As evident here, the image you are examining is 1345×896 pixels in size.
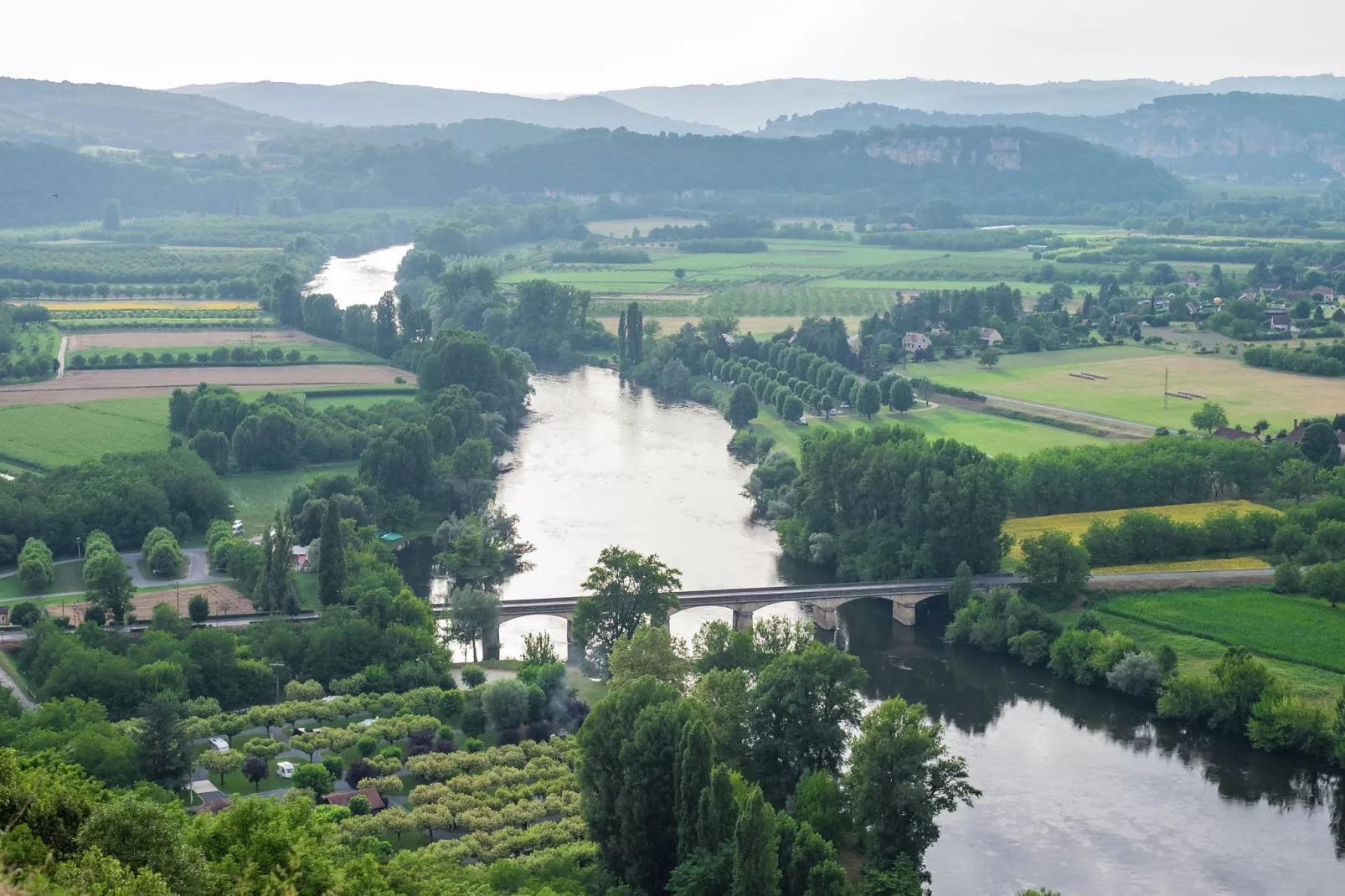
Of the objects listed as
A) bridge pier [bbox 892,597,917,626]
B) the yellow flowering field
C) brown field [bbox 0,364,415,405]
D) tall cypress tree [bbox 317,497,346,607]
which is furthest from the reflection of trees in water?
brown field [bbox 0,364,415,405]

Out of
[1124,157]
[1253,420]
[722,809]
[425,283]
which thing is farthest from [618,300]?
[1124,157]

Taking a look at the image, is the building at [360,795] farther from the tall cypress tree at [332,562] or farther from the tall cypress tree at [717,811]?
the tall cypress tree at [332,562]

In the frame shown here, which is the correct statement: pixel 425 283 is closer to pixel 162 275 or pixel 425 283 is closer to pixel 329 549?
pixel 162 275

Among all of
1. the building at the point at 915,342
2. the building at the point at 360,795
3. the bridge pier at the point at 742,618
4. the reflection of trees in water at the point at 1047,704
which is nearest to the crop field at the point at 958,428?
the building at the point at 915,342

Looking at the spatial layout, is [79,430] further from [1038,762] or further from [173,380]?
[1038,762]

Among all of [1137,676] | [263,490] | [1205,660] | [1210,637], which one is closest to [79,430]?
[263,490]

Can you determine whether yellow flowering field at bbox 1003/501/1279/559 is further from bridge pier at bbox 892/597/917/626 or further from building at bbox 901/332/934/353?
building at bbox 901/332/934/353
